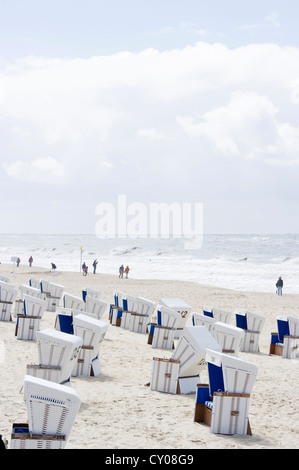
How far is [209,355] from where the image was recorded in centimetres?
725

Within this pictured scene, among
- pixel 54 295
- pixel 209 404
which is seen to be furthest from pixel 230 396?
pixel 54 295

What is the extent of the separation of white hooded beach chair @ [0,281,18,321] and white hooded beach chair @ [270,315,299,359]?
23.2 ft

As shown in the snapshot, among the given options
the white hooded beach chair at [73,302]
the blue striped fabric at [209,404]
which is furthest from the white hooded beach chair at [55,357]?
the white hooded beach chair at [73,302]

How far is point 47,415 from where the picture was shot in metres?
5.02

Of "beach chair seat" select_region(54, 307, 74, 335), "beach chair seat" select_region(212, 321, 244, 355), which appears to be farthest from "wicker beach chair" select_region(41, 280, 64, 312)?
"beach chair seat" select_region(212, 321, 244, 355)

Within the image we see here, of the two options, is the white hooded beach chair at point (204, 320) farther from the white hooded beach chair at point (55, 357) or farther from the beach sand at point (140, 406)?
the white hooded beach chair at point (55, 357)

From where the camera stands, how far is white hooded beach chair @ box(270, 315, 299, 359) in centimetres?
1299

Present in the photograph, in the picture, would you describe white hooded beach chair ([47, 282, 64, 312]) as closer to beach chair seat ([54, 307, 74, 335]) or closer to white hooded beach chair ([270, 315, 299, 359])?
beach chair seat ([54, 307, 74, 335])

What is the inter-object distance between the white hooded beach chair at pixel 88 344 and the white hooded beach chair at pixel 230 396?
305 cm

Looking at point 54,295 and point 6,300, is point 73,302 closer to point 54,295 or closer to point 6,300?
point 6,300

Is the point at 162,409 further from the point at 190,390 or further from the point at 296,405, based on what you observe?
the point at 296,405

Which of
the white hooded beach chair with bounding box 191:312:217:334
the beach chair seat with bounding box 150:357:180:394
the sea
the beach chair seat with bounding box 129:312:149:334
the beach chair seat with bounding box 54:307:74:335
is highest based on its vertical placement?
the beach chair seat with bounding box 54:307:74:335
